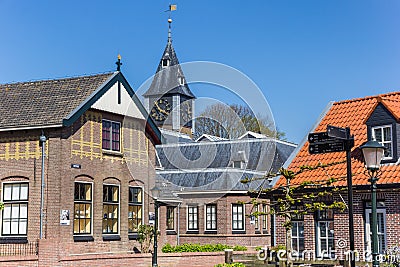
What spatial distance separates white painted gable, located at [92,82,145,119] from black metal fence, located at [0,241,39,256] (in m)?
6.23

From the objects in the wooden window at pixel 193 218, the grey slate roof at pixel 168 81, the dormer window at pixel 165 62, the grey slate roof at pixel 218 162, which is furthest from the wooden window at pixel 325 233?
the dormer window at pixel 165 62

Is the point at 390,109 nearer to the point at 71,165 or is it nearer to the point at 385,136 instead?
the point at 385,136

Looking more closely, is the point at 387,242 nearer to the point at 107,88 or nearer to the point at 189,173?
the point at 107,88

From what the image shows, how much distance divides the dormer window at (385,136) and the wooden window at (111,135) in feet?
38.7

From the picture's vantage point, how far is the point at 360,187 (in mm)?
20672

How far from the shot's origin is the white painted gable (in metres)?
27.8

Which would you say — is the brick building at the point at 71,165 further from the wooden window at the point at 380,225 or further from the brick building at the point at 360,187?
the wooden window at the point at 380,225

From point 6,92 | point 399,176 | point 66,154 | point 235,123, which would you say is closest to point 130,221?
point 66,154

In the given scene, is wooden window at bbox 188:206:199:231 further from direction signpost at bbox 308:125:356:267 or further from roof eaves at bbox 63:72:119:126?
direction signpost at bbox 308:125:356:267

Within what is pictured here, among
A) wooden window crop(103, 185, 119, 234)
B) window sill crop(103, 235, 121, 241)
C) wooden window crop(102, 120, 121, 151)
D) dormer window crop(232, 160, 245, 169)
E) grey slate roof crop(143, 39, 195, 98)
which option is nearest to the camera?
window sill crop(103, 235, 121, 241)

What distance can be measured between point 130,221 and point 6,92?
8.05 m

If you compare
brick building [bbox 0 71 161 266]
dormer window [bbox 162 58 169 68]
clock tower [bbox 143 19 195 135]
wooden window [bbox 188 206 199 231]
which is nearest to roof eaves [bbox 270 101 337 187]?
brick building [bbox 0 71 161 266]

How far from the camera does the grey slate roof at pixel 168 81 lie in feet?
196

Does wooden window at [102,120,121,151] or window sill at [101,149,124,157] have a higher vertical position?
wooden window at [102,120,121,151]
